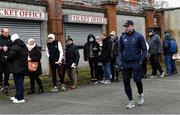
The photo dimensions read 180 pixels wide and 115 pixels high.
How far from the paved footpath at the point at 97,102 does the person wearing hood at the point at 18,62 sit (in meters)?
0.41

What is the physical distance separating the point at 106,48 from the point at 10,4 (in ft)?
14.6

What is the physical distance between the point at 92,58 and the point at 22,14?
3.94 metres

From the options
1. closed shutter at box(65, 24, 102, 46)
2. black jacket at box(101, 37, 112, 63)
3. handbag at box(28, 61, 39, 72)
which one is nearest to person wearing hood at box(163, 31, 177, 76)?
black jacket at box(101, 37, 112, 63)

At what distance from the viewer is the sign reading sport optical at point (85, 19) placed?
21459 mm

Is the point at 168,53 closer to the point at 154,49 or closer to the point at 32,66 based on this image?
the point at 154,49

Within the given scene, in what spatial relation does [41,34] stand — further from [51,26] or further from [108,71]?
[108,71]

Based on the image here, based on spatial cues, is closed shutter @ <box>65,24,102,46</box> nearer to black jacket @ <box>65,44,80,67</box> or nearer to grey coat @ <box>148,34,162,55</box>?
grey coat @ <box>148,34,162,55</box>

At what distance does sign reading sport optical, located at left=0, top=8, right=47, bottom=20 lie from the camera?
58.7 ft

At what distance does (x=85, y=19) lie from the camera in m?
23.0

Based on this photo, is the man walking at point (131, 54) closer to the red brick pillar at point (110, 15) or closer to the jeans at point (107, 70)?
the jeans at point (107, 70)

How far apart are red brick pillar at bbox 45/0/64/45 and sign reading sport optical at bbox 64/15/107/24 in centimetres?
75

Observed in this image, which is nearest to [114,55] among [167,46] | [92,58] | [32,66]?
[92,58]

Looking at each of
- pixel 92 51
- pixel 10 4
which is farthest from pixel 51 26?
pixel 92 51

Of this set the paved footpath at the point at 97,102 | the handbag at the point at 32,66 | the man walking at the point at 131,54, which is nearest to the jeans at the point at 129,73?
the man walking at the point at 131,54
